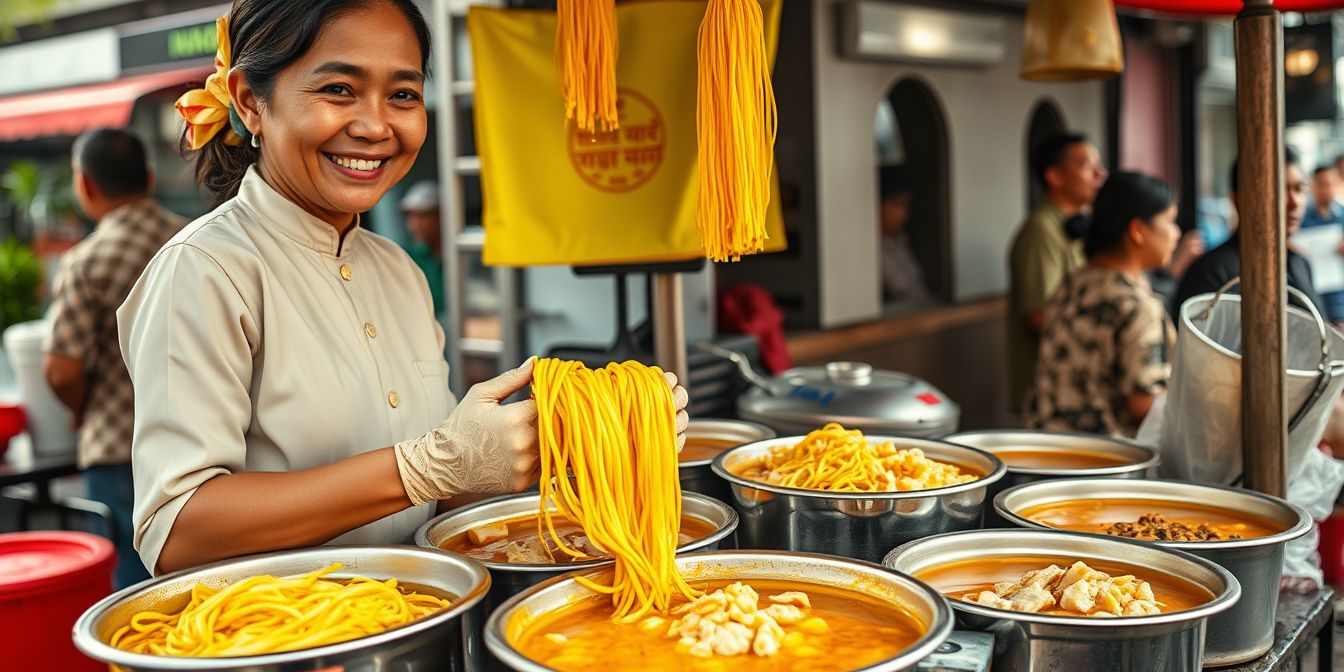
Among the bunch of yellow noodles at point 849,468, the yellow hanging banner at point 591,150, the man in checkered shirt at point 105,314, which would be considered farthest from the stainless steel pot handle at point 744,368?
the man in checkered shirt at point 105,314

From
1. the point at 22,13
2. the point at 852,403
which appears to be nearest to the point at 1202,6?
the point at 852,403

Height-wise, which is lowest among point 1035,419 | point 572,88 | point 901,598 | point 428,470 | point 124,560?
point 124,560

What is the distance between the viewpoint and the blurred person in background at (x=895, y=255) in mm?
6789

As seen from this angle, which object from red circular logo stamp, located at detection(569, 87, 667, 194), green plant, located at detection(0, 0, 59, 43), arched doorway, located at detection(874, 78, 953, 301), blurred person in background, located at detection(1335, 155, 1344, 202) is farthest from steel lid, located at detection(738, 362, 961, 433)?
green plant, located at detection(0, 0, 59, 43)

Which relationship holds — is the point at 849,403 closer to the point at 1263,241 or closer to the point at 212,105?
the point at 1263,241

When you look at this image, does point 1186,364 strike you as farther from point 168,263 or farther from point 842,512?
point 168,263

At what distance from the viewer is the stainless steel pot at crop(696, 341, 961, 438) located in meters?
2.88

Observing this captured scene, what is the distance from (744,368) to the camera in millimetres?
3217

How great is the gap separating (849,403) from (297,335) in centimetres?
163

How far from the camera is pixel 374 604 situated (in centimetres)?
132

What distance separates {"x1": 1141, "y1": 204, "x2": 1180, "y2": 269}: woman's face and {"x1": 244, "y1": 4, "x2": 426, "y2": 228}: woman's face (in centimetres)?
281

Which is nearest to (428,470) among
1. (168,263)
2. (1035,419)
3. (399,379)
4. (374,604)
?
(374,604)

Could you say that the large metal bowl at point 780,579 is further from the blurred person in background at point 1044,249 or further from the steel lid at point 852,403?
the blurred person in background at point 1044,249

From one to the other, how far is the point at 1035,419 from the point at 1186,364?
6.10ft
